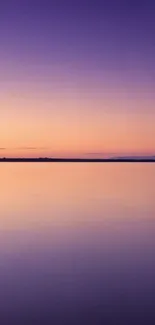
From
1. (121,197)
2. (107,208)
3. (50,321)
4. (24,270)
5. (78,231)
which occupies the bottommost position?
(50,321)

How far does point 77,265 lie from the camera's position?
278 inches

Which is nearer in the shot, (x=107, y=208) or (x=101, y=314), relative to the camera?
(x=101, y=314)

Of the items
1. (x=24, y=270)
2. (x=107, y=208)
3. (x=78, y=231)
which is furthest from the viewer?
(x=107, y=208)

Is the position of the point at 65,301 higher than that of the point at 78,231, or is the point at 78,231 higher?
the point at 78,231

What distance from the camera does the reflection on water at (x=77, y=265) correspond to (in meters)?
5.20

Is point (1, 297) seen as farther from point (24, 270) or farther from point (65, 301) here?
point (24, 270)

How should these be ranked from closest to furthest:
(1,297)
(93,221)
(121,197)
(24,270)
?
(1,297), (24,270), (93,221), (121,197)

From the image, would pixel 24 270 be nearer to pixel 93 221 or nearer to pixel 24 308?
pixel 24 308

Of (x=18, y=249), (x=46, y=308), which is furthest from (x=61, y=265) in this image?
(x=46, y=308)

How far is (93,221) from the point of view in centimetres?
1123

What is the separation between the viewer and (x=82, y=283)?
614cm

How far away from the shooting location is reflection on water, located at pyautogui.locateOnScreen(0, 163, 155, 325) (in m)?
5.20

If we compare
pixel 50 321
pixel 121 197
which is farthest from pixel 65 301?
pixel 121 197

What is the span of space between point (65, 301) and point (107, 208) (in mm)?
7834
